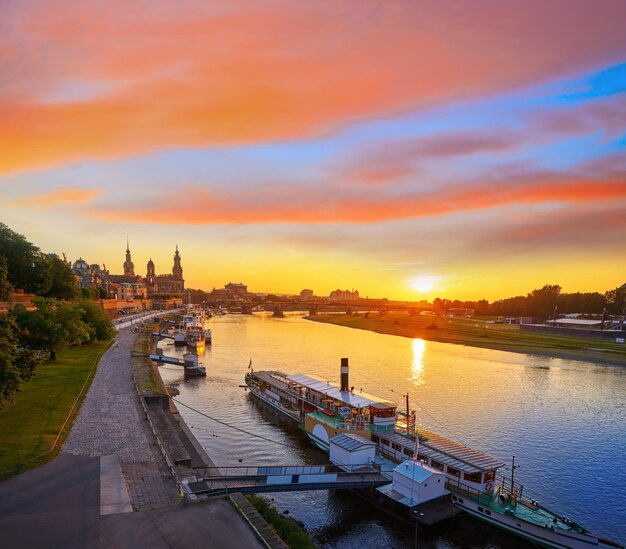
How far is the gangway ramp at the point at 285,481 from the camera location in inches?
894

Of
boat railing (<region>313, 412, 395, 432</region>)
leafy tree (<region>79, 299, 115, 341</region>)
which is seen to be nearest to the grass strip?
boat railing (<region>313, 412, 395, 432</region>)

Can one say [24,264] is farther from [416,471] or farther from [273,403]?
[416,471]

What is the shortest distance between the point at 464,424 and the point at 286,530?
92.5ft

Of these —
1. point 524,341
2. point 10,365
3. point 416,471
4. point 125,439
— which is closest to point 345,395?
point 416,471

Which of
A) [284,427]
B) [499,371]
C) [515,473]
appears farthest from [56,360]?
[499,371]

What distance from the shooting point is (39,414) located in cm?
3353

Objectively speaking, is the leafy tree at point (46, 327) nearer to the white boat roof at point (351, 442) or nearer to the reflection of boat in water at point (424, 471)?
the reflection of boat in water at point (424, 471)

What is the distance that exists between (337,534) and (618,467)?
25704mm

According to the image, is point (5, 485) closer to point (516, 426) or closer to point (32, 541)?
point (32, 541)

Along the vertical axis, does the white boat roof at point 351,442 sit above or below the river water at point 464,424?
above

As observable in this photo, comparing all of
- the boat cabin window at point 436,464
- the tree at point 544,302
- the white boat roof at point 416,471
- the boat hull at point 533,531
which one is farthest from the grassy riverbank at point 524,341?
the white boat roof at point 416,471

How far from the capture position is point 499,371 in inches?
3019

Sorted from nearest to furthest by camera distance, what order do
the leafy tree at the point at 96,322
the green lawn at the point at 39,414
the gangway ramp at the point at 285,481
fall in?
the gangway ramp at the point at 285,481 → the green lawn at the point at 39,414 → the leafy tree at the point at 96,322

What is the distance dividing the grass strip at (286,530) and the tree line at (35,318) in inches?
693
